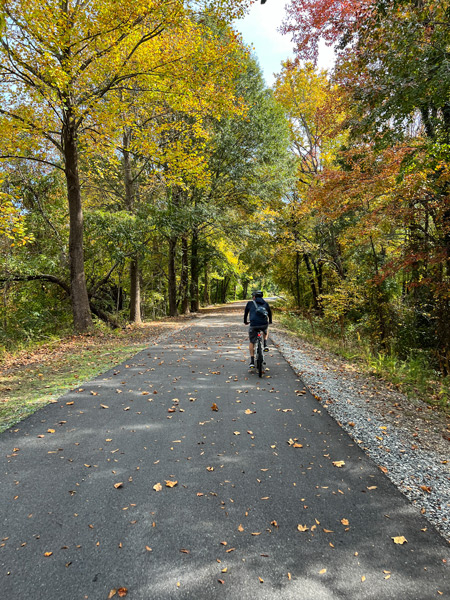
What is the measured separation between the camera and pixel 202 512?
2.82 metres

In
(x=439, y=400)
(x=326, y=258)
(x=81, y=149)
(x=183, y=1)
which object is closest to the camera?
(x=439, y=400)

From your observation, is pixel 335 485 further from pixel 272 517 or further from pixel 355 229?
pixel 355 229

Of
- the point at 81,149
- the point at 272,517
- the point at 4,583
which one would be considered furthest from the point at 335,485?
the point at 81,149

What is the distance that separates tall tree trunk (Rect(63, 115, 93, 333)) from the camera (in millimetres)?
10422

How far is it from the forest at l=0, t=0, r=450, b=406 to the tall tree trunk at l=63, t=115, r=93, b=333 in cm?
5

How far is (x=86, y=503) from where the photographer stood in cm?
291

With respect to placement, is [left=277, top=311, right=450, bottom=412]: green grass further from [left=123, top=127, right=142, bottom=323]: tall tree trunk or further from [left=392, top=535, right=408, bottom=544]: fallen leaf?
[left=123, top=127, right=142, bottom=323]: tall tree trunk

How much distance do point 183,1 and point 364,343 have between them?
1188cm

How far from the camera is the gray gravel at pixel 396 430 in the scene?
3.16m

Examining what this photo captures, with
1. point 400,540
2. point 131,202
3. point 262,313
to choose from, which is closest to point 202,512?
point 400,540

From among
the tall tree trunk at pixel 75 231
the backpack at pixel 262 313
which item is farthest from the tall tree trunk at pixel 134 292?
the backpack at pixel 262 313

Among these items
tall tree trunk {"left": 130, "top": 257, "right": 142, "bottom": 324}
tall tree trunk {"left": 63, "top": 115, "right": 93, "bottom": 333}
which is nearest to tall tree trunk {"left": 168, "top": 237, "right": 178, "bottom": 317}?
tall tree trunk {"left": 130, "top": 257, "right": 142, "bottom": 324}

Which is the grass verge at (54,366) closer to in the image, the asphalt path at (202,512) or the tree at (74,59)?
the asphalt path at (202,512)

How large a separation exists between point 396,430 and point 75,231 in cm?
1069
